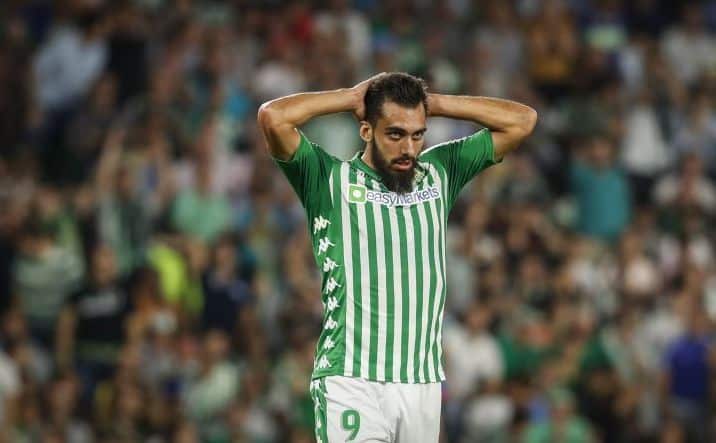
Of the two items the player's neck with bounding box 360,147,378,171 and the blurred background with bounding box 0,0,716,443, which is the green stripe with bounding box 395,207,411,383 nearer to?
the player's neck with bounding box 360,147,378,171

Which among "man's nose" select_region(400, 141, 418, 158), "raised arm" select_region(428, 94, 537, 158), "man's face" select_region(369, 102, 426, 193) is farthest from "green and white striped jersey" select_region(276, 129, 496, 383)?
"raised arm" select_region(428, 94, 537, 158)

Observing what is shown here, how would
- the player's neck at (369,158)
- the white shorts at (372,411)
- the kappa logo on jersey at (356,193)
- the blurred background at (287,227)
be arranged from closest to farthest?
the white shorts at (372,411)
the kappa logo on jersey at (356,193)
the player's neck at (369,158)
the blurred background at (287,227)

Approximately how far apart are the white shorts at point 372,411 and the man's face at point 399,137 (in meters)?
0.95

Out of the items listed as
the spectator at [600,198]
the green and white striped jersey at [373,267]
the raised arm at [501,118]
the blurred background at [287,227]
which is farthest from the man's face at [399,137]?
the spectator at [600,198]

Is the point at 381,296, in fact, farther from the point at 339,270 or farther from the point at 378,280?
the point at 339,270

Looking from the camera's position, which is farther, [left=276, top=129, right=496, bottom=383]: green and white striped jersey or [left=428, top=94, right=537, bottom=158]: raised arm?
[left=428, top=94, right=537, bottom=158]: raised arm

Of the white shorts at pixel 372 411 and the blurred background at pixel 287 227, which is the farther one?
the blurred background at pixel 287 227

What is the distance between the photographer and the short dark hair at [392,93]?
21.8 ft

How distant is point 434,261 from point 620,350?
301 inches

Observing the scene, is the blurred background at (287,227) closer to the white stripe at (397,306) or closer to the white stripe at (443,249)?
the white stripe at (443,249)

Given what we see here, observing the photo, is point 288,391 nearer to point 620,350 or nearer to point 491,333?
point 491,333

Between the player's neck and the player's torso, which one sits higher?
the player's neck

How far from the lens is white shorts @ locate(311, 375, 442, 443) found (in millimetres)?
6527

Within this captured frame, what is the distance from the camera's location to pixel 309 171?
6.75m
